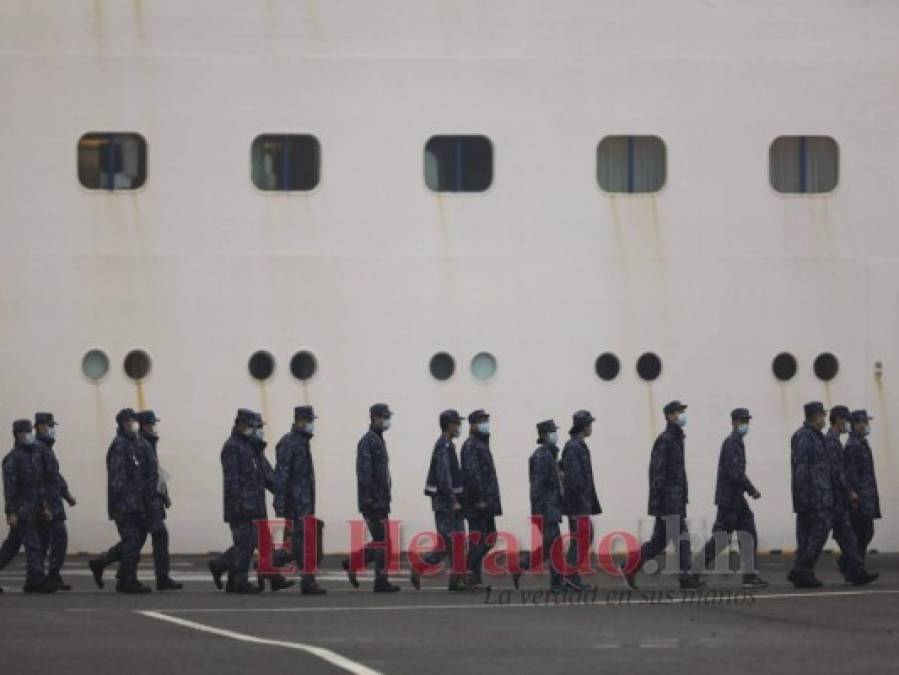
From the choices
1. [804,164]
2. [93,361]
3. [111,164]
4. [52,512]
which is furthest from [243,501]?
[804,164]

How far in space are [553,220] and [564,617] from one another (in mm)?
7179

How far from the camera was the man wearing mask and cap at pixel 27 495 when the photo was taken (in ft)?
70.4

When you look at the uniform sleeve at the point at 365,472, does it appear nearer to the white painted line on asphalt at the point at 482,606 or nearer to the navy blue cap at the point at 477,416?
the navy blue cap at the point at 477,416

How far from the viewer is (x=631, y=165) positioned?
25031mm

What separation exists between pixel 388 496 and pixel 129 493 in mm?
2161

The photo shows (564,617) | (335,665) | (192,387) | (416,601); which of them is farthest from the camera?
(192,387)

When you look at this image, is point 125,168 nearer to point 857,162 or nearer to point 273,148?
point 273,148

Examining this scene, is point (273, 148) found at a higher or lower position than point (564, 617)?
higher

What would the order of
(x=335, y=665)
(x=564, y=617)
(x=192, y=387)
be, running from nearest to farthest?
1. (x=335, y=665)
2. (x=564, y=617)
3. (x=192, y=387)

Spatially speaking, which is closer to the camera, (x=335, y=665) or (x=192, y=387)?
(x=335, y=665)

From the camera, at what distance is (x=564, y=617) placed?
1844 cm

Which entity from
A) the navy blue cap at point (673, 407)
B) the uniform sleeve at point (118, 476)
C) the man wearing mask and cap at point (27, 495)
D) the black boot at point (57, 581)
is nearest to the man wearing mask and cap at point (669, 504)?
the navy blue cap at point (673, 407)

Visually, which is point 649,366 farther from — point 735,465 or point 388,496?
point 388,496

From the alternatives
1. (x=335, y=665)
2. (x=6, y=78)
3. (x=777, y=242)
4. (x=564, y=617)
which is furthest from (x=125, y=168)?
(x=335, y=665)
